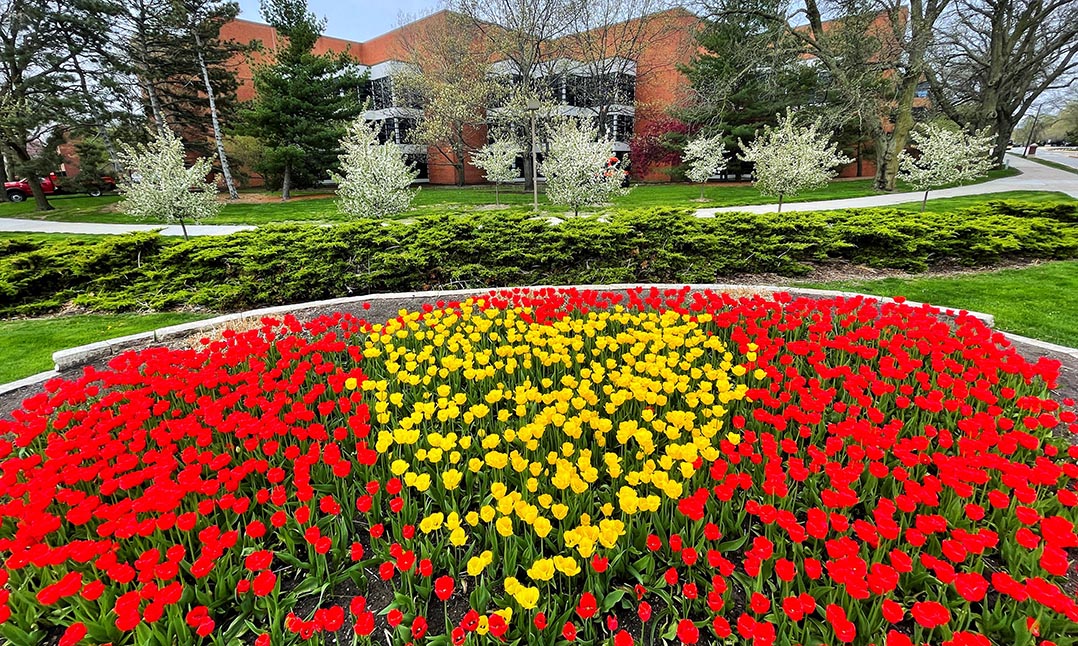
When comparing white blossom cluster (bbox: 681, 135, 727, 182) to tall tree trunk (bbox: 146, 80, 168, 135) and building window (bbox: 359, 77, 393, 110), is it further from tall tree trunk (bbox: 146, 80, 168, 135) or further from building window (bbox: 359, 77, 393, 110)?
building window (bbox: 359, 77, 393, 110)

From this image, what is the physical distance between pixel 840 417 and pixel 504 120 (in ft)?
89.2

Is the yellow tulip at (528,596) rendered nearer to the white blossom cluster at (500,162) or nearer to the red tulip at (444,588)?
the red tulip at (444,588)

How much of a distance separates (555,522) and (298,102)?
2673 centimetres

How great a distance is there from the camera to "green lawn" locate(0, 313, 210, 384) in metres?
5.22

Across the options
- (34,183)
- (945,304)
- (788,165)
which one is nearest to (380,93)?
(34,183)

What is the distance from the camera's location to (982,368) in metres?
3.50

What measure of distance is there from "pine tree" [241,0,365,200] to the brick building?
5792 mm

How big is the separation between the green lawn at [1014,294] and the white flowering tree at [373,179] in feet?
26.2

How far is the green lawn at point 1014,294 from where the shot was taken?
5708 mm

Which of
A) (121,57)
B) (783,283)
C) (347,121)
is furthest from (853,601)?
(121,57)

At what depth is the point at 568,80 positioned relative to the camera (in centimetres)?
3334

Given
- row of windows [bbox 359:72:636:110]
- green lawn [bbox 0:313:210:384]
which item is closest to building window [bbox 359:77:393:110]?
row of windows [bbox 359:72:636:110]

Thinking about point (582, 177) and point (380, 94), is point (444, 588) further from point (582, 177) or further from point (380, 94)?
point (380, 94)

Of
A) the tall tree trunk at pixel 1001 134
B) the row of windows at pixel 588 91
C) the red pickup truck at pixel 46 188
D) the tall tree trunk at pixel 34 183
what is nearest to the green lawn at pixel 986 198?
the tall tree trunk at pixel 1001 134
